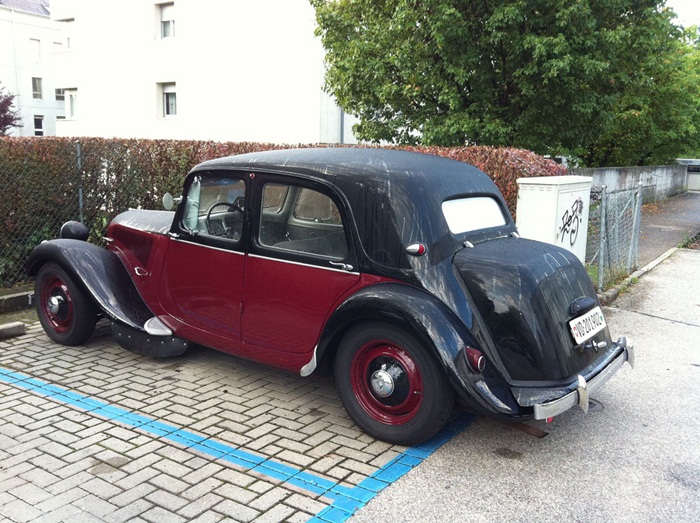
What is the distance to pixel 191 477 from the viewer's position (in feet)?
11.4

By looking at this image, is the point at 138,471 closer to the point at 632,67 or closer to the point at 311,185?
the point at 311,185

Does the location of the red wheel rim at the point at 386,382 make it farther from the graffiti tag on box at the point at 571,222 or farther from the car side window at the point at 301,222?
the graffiti tag on box at the point at 571,222

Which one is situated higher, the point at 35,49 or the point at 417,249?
the point at 35,49

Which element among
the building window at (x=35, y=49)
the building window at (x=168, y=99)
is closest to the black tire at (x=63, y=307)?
the building window at (x=168, y=99)

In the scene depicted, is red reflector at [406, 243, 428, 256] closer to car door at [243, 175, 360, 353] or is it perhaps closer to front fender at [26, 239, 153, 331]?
car door at [243, 175, 360, 353]

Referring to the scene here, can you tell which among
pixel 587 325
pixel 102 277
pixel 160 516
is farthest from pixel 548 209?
pixel 160 516

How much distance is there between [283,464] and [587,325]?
2.08m

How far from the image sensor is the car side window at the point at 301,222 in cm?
419

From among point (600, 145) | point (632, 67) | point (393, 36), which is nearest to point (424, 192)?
point (393, 36)

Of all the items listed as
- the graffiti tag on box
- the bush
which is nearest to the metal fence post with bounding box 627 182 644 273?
the bush

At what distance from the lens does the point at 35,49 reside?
47.3 m

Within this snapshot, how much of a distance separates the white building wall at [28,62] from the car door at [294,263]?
4722 cm

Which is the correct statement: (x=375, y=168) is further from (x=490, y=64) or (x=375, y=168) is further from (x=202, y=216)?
(x=490, y=64)

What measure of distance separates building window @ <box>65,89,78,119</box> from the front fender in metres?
27.6
